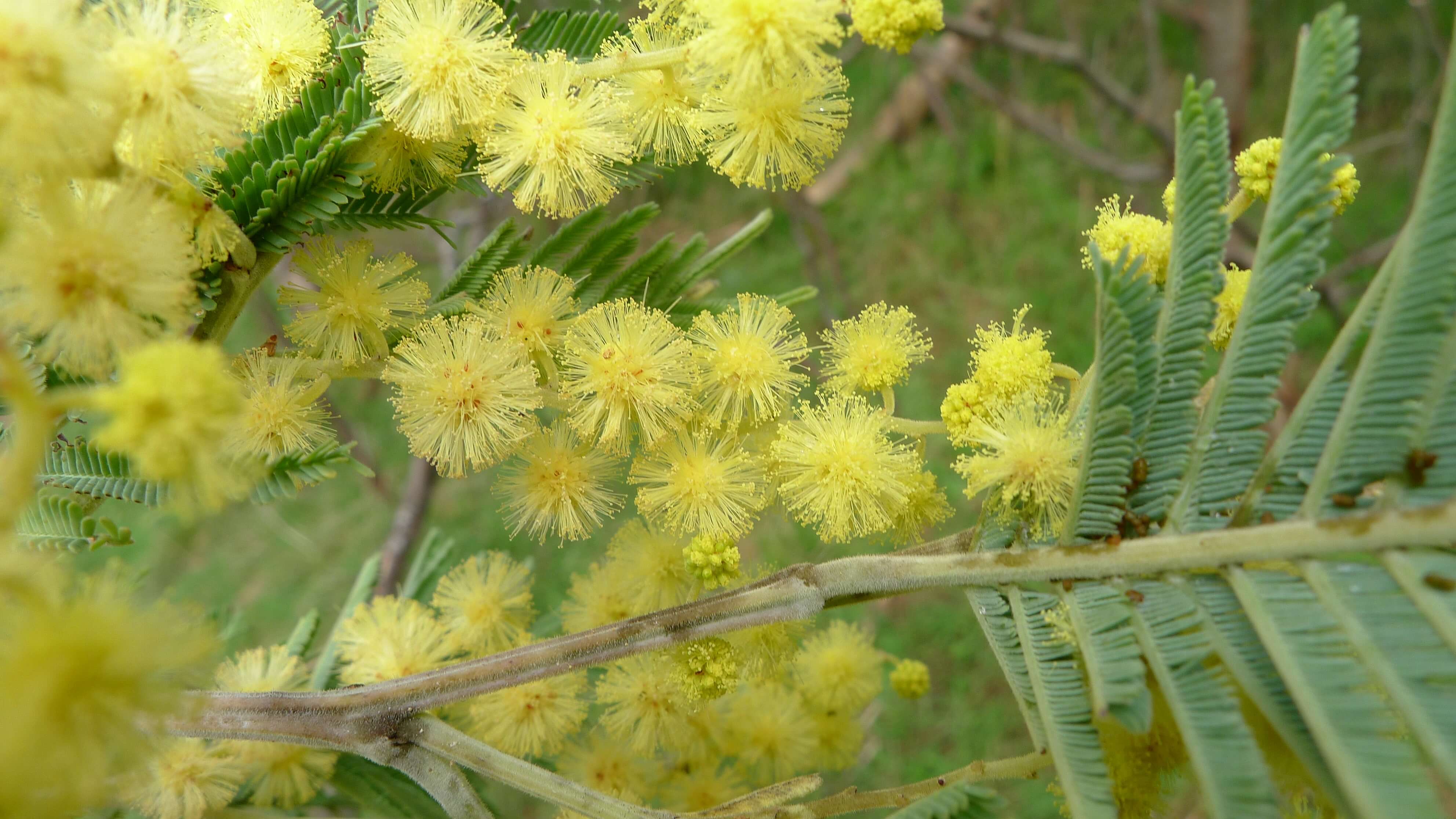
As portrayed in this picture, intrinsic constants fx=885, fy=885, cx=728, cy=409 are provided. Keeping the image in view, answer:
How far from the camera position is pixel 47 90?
0.82 metres

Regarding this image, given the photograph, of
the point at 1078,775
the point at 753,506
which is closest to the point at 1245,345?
the point at 1078,775

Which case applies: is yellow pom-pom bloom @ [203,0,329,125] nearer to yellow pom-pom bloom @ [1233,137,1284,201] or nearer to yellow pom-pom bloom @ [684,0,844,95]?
yellow pom-pom bloom @ [684,0,844,95]

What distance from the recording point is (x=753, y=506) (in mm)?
1378

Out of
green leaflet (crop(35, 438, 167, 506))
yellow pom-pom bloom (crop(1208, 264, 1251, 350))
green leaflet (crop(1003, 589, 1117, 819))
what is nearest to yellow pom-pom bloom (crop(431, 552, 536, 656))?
green leaflet (crop(35, 438, 167, 506))

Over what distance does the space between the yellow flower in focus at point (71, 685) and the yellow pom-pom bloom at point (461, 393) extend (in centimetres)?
50

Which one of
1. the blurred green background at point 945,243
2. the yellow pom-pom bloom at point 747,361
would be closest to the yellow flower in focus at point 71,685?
the yellow pom-pom bloom at point 747,361

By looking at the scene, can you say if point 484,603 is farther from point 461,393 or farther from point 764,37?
point 764,37

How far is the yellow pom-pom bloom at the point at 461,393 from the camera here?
1.28 meters

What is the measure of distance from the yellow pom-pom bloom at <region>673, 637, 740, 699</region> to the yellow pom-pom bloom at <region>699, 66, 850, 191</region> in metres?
0.71

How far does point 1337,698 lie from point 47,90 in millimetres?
1364

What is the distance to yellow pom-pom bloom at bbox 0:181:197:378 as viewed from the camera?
0.84m

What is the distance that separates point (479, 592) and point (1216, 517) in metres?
1.33

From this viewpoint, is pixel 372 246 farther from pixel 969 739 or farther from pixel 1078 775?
pixel 969 739

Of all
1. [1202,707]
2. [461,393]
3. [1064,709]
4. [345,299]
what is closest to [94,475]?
[345,299]
